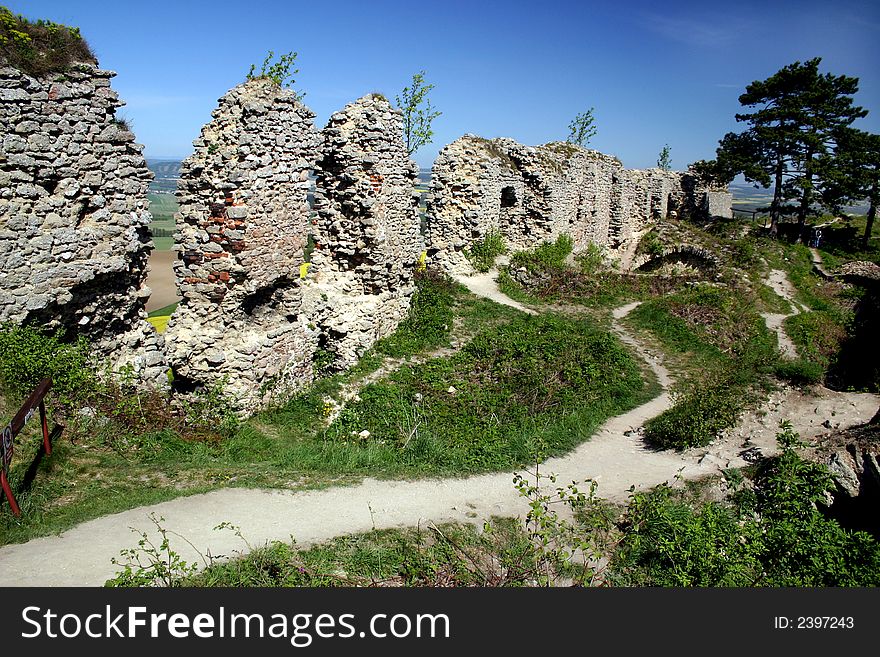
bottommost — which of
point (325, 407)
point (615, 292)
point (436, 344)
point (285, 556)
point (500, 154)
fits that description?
point (285, 556)

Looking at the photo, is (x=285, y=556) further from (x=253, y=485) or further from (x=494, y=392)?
(x=494, y=392)

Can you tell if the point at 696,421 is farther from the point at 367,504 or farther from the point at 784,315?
the point at 784,315

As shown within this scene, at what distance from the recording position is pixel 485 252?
56.7 feet

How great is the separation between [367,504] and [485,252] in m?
12.0

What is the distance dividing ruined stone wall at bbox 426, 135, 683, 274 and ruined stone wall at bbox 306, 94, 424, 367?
15.7ft

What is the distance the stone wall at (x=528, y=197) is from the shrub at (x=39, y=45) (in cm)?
1065

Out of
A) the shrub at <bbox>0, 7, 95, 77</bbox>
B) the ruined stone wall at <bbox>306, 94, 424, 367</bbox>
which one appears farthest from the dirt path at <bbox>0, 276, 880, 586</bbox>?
the shrub at <bbox>0, 7, 95, 77</bbox>

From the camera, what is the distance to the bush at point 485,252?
56.1 feet

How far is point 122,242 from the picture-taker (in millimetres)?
7281

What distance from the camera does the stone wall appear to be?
651 inches

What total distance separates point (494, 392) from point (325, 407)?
3078 millimetres

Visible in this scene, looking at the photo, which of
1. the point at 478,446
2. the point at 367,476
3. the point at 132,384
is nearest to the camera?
the point at 367,476

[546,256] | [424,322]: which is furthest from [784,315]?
[424,322]

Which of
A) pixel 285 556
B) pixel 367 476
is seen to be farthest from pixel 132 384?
pixel 285 556
